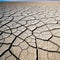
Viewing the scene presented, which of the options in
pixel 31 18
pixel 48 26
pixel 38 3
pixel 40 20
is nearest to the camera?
pixel 48 26

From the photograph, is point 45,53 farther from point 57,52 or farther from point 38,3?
point 38,3

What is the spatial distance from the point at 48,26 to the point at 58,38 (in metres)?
0.42

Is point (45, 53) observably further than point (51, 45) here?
No

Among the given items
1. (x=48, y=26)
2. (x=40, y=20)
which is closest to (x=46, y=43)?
(x=48, y=26)

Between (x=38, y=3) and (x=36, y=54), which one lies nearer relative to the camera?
(x=36, y=54)

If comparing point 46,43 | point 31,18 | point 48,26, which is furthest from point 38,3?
point 46,43

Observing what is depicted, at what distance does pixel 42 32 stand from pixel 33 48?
440mm

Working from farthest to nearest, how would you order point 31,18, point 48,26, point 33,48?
1. point 31,18
2. point 48,26
3. point 33,48

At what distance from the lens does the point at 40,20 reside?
2.26 metres

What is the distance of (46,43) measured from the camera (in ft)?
4.98

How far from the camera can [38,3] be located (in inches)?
144

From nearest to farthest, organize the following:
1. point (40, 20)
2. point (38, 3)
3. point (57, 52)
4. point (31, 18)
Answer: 1. point (57, 52)
2. point (40, 20)
3. point (31, 18)
4. point (38, 3)

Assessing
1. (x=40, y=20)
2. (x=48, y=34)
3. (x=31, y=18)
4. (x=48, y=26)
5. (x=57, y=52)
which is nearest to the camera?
(x=57, y=52)

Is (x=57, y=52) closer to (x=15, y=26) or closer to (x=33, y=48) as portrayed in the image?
(x=33, y=48)
